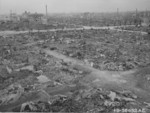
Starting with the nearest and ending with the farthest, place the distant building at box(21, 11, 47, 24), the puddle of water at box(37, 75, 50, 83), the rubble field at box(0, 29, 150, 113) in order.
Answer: the rubble field at box(0, 29, 150, 113), the puddle of water at box(37, 75, 50, 83), the distant building at box(21, 11, 47, 24)

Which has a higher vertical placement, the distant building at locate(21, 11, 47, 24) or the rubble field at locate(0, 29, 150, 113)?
the distant building at locate(21, 11, 47, 24)

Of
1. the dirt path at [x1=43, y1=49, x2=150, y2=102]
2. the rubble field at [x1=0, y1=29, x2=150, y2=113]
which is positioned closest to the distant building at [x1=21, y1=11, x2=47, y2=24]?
the rubble field at [x1=0, y1=29, x2=150, y2=113]

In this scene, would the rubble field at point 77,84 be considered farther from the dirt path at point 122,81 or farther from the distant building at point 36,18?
the distant building at point 36,18

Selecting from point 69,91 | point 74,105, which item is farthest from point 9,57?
point 74,105

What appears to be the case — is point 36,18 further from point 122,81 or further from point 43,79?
point 122,81

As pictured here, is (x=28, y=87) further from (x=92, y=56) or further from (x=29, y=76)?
(x=92, y=56)

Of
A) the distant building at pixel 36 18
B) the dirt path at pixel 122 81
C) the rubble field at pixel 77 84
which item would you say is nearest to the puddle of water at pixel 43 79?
the rubble field at pixel 77 84

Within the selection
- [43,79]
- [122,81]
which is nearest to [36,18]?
[43,79]

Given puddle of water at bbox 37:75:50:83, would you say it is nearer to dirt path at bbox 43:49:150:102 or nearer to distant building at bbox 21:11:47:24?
dirt path at bbox 43:49:150:102
